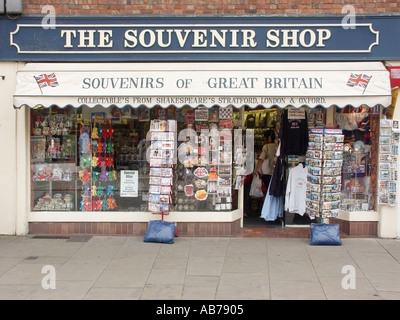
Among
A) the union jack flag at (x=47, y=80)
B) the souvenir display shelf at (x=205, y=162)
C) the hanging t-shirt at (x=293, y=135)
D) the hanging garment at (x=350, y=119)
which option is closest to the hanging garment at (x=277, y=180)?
the hanging t-shirt at (x=293, y=135)

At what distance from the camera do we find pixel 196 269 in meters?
7.02

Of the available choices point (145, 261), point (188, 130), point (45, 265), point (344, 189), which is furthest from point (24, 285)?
point (344, 189)

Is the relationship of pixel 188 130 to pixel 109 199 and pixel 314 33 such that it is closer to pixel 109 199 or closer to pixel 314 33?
pixel 109 199

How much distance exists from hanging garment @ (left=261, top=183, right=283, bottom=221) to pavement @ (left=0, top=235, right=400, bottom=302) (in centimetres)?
88

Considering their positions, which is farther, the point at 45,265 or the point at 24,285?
the point at 45,265

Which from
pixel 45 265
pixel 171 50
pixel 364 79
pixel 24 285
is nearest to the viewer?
pixel 24 285

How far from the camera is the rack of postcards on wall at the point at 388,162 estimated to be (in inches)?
336

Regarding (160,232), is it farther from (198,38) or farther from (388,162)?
(388,162)

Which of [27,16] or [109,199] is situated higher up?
[27,16]

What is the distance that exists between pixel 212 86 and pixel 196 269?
277 centimetres

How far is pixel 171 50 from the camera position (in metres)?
8.59

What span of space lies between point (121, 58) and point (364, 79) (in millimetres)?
3850

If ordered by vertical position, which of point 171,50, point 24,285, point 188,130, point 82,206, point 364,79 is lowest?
point 24,285

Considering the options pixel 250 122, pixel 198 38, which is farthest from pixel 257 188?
pixel 198 38
